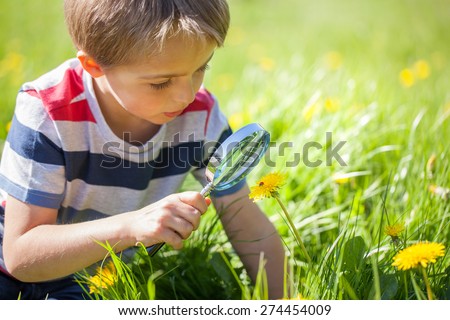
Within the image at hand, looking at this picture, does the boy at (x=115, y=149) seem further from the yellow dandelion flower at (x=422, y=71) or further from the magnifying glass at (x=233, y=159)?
the yellow dandelion flower at (x=422, y=71)

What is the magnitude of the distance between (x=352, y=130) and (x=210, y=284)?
0.88 m

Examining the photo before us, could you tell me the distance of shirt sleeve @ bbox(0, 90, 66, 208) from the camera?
1482 mm

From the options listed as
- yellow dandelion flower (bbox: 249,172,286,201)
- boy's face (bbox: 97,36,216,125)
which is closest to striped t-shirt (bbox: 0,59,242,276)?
boy's face (bbox: 97,36,216,125)

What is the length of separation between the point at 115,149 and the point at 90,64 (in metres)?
0.23

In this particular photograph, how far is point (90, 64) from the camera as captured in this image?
1.52 meters

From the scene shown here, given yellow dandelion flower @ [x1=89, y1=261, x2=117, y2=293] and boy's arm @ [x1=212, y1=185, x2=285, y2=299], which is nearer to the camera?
yellow dandelion flower @ [x1=89, y1=261, x2=117, y2=293]

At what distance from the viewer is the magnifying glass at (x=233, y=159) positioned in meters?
1.36

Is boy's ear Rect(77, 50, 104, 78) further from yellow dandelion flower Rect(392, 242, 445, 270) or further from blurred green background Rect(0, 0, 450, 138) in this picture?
blurred green background Rect(0, 0, 450, 138)

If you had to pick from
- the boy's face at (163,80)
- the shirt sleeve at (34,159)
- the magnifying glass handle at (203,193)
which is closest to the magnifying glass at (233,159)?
the magnifying glass handle at (203,193)

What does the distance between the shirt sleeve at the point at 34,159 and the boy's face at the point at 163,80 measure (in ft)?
0.61

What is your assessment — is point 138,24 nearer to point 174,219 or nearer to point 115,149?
point 115,149

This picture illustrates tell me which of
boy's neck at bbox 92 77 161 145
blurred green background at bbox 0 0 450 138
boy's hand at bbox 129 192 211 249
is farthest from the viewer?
blurred green background at bbox 0 0 450 138

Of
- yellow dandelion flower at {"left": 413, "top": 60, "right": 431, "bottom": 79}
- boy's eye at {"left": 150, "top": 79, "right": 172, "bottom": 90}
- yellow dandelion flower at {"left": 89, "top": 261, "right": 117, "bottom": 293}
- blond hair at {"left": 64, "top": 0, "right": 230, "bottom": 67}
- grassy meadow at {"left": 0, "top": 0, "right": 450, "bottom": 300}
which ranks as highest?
blond hair at {"left": 64, "top": 0, "right": 230, "bottom": 67}
